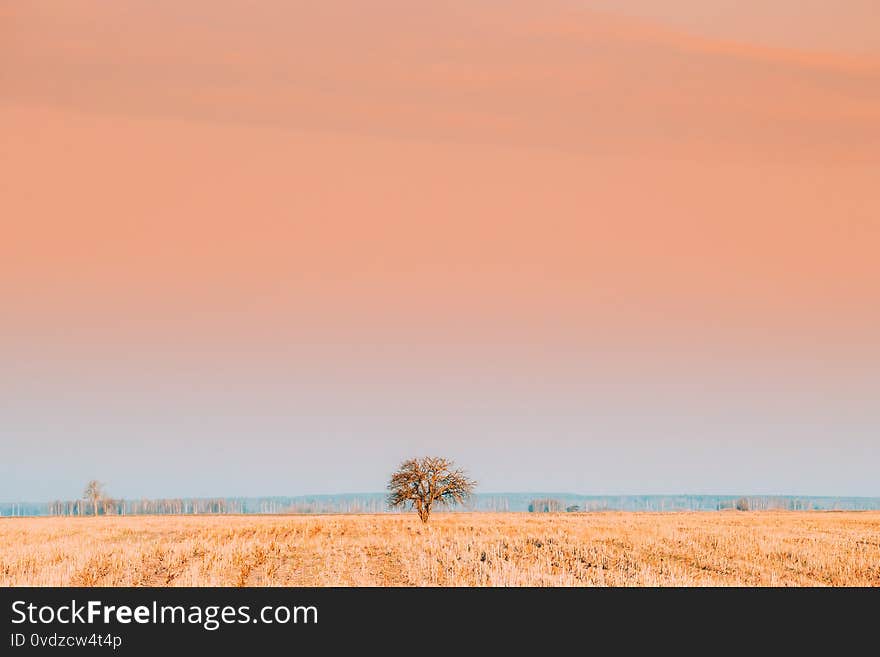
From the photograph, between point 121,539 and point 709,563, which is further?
point 121,539

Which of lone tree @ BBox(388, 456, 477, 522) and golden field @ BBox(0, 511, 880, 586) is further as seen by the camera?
lone tree @ BBox(388, 456, 477, 522)

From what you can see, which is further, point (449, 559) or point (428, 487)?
point (428, 487)

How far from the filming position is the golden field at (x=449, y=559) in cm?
2891

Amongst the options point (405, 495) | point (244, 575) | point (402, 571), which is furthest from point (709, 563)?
point (405, 495)

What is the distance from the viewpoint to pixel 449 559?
34.8m

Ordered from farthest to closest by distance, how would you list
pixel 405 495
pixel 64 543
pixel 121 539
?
1. pixel 405 495
2. pixel 121 539
3. pixel 64 543

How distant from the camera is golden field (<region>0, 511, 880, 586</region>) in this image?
94.8 feet

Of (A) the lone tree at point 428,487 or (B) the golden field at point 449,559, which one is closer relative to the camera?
(B) the golden field at point 449,559

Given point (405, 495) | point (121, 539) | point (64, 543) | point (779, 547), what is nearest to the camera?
point (779, 547)
